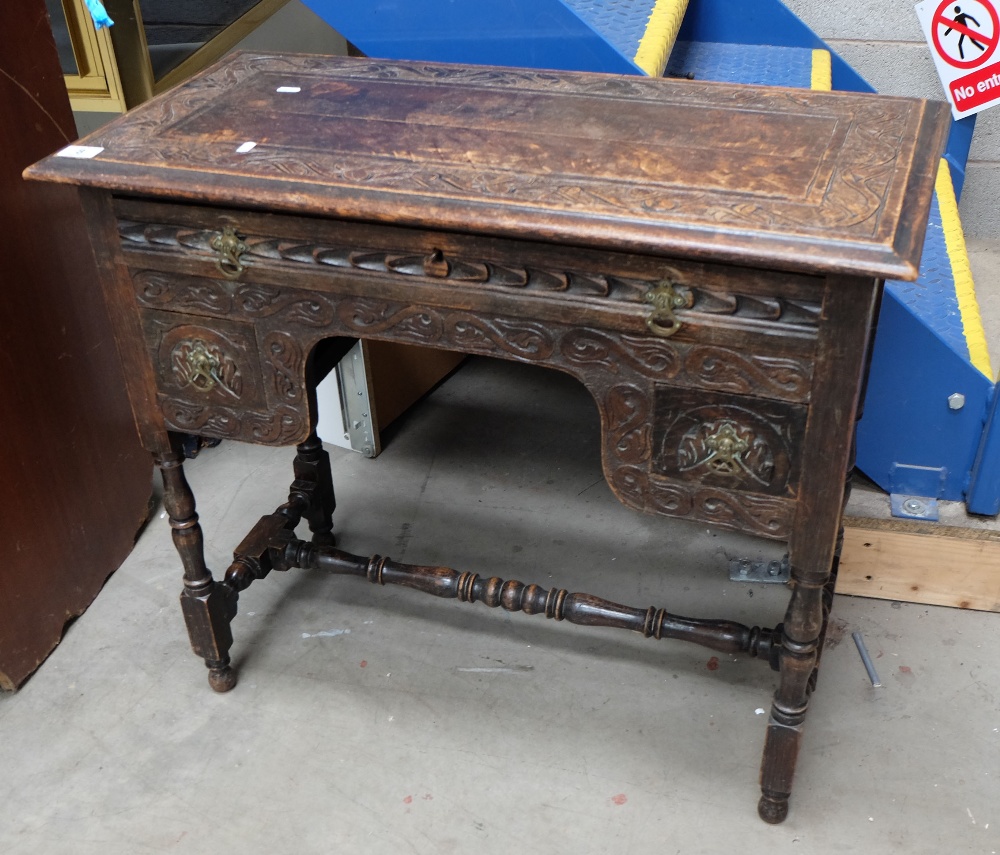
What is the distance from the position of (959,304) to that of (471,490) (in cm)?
129

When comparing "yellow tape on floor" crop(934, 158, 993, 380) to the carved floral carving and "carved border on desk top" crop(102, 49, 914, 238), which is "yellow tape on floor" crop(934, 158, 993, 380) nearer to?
"carved border on desk top" crop(102, 49, 914, 238)

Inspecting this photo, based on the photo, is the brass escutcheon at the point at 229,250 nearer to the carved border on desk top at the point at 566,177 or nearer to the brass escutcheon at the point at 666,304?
the carved border on desk top at the point at 566,177

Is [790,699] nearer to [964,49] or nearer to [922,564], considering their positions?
[922,564]

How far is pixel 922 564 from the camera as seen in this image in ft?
7.87

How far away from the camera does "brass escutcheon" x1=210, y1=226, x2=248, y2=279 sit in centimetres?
173

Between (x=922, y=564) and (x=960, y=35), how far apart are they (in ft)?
5.45

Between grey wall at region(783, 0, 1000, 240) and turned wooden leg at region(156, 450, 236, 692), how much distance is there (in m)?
2.38

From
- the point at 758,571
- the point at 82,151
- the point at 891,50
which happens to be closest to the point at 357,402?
the point at 758,571

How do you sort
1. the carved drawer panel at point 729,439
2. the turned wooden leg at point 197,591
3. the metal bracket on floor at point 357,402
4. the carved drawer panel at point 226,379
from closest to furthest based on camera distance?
the carved drawer panel at point 729,439 < the carved drawer panel at point 226,379 < the turned wooden leg at point 197,591 < the metal bracket on floor at point 357,402

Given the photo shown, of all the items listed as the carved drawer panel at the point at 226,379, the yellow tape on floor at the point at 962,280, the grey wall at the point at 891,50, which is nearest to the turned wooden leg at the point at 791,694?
the yellow tape on floor at the point at 962,280

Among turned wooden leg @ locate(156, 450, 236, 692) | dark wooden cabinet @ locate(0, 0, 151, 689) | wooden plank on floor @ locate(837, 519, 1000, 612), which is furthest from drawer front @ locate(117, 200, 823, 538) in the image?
wooden plank on floor @ locate(837, 519, 1000, 612)

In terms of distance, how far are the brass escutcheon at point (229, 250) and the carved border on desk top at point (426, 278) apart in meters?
0.01

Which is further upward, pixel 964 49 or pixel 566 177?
pixel 566 177

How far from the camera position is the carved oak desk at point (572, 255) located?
1.50 metres
